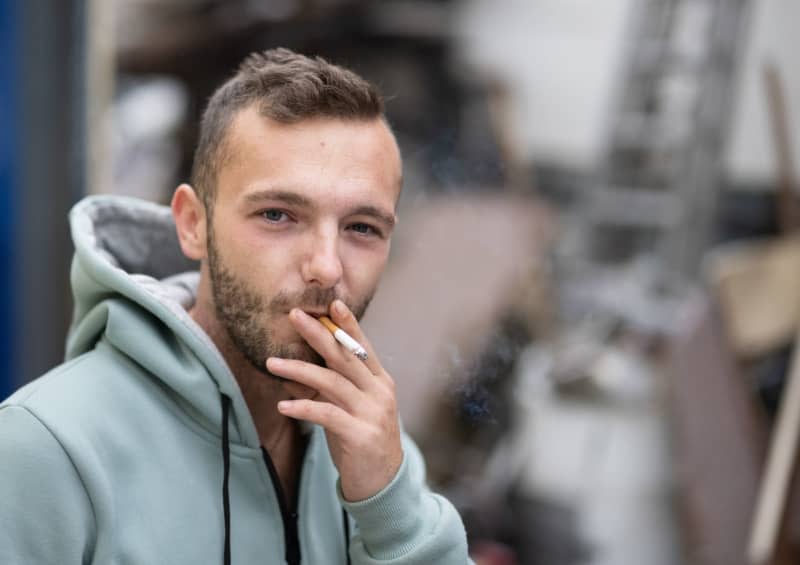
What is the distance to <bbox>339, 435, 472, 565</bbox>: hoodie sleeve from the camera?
2.86 feet

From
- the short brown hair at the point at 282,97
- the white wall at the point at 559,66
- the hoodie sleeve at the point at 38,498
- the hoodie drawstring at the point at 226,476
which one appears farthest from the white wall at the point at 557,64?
the hoodie sleeve at the point at 38,498

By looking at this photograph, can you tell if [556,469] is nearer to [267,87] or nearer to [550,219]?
[550,219]

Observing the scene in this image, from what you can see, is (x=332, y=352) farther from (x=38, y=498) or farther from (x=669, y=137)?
(x=669, y=137)

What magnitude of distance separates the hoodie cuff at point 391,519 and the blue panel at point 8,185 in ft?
7.45

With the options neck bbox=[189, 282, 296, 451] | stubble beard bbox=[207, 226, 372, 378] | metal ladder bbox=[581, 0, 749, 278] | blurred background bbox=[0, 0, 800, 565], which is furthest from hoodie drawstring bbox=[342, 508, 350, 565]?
metal ladder bbox=[581, 0, 749, 278]

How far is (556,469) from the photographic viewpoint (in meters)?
2.25

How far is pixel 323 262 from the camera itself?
0.88 m

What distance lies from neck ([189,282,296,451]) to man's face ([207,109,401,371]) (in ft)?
0.27

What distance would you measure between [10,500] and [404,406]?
0.95 meters

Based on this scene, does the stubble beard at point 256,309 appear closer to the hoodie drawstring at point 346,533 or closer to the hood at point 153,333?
the hood at point 153,333

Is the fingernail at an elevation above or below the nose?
below

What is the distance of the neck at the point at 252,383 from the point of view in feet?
3.38

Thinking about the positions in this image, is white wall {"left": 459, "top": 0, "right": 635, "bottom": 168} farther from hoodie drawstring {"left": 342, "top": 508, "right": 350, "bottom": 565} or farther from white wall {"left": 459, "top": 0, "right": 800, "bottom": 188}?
hoodie drawstring {"left": 342, "top": 508, "right": 350, "bottom": 565}

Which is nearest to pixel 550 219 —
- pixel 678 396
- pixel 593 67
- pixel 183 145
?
pixel 593 67
